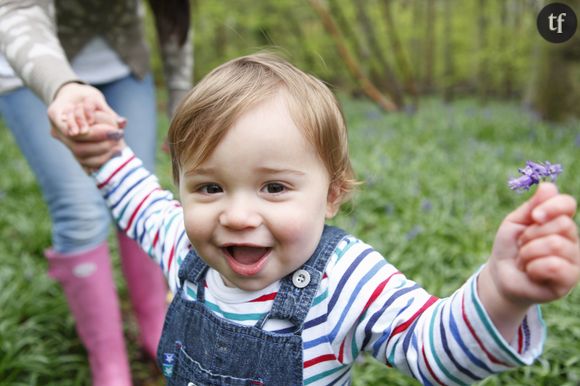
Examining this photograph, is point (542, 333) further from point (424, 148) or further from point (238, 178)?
point (424, 148)

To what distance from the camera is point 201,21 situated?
1367 cm

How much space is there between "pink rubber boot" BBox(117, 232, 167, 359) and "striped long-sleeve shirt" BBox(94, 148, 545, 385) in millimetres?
934

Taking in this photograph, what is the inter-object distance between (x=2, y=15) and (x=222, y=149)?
100 centimetres

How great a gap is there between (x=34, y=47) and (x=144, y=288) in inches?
49.1

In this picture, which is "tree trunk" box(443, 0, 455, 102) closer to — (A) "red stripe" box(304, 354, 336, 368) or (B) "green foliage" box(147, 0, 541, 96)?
(B) "green foliage" box(147, 0, 541, 96)

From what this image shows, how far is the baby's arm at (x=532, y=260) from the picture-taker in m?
0.82

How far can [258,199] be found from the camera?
118 centimetres

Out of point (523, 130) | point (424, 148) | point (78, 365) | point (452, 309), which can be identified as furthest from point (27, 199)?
point (523, 130)

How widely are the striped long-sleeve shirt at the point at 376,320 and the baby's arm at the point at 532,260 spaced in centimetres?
4

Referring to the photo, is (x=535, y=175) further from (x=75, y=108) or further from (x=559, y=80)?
(x=559, y=80)

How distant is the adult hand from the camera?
144 centimetres

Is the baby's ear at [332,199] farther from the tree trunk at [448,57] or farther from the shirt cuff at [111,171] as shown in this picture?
the tree trunk at [448,57]

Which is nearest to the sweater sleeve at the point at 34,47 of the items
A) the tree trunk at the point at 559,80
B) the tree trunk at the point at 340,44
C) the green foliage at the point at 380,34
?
the tree trunk at the point at 559,80

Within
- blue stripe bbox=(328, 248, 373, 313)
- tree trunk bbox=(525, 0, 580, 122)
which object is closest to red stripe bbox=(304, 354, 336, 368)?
blue stripe bbox=(328, 248, 373, 313)
